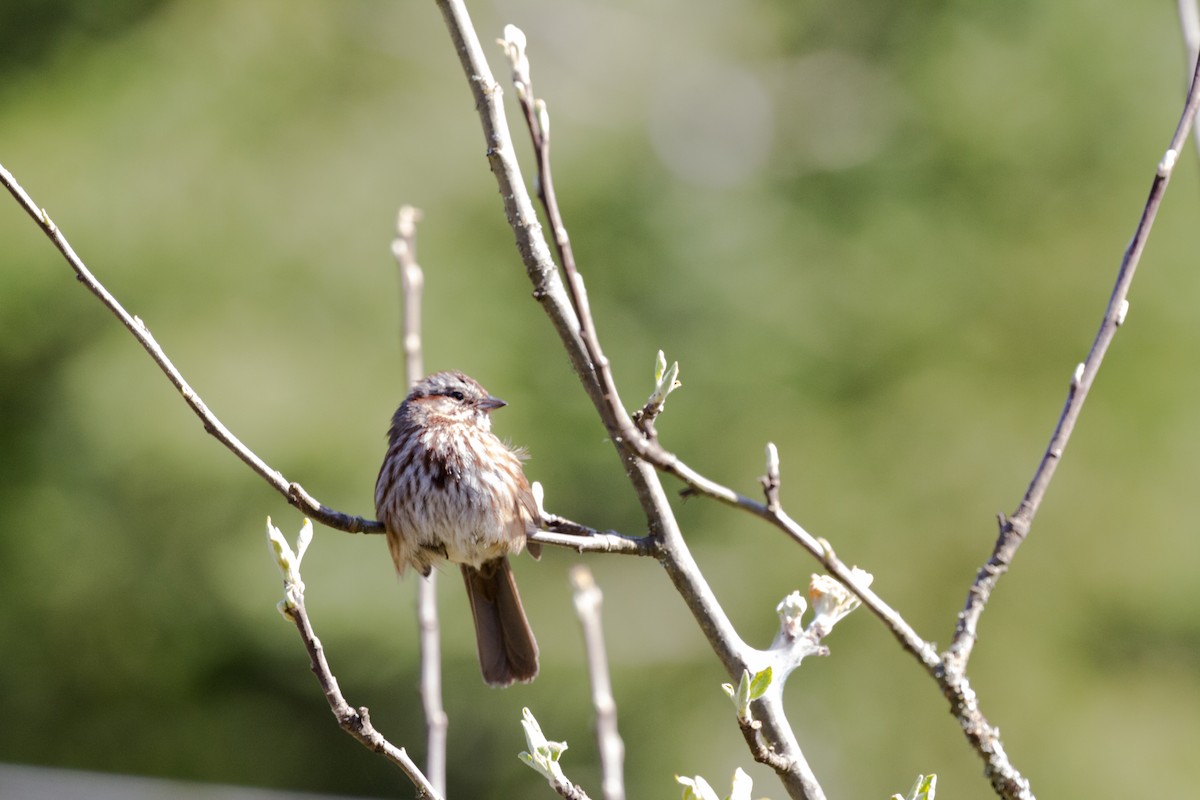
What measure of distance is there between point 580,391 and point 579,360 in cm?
765

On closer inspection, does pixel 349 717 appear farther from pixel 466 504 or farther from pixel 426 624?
pixel 466 504

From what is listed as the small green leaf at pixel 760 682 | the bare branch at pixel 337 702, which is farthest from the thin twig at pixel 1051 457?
the bare branch at pixel 337 702

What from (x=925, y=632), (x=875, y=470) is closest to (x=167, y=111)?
(x=875, y=470)

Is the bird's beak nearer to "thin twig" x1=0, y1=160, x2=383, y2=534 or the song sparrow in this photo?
the song sparrow

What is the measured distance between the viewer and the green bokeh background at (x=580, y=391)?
9328mm

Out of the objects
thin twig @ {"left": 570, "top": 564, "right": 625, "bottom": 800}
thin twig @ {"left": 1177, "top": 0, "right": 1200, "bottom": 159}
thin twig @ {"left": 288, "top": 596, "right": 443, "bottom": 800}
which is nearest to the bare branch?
thin twig @ {"left": 288, "top": 596, "right": 443, "bottom": 800}

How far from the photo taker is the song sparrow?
3871 millimetres

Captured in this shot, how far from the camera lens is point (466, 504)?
391 centimetres

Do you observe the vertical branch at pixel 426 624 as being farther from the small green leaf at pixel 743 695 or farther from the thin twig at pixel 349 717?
the small green leaf at pixel 743 695

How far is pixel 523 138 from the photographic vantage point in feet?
34.4

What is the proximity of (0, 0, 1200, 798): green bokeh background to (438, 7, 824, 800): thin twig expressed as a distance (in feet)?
21.1

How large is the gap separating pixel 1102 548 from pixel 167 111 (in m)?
7.65

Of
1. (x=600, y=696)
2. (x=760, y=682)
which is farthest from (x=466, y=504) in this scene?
(x=760, y=682)

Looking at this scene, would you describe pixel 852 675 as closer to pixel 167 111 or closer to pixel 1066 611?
pixel 1066 611
